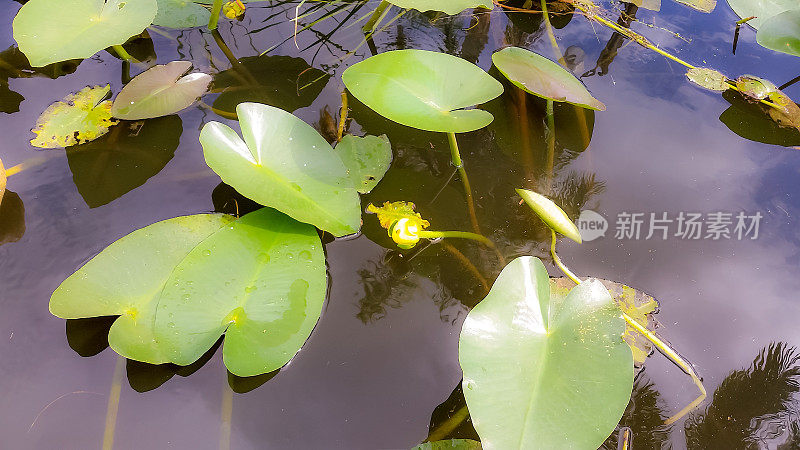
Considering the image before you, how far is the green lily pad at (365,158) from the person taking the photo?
120cm

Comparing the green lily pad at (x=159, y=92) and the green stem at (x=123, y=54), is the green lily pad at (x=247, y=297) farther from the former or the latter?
the green stem at (x=123, y=54)

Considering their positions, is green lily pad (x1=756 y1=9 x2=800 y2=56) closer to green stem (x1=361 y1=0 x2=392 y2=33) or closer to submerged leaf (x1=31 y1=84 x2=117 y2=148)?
green stem (x1=361 y1=0 x2=392 y2=33)

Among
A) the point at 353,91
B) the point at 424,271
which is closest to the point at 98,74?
the point at 353,91

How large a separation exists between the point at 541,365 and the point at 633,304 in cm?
36

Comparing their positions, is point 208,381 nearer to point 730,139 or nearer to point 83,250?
point 83,250

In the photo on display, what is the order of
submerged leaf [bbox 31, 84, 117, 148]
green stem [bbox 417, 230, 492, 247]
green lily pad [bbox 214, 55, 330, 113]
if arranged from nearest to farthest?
green stem [bbox 417, 230, 492, 247]
submerged leaf [bbox 31, 84, 117, 148]
green lily pad [bbox 214, 55, 330, 113]

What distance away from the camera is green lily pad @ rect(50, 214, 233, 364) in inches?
36.7

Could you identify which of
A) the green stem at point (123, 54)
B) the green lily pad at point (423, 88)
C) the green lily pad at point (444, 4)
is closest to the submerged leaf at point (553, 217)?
Result: the green lily pad at point (423, 88)

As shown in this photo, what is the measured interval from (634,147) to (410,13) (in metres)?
0.84

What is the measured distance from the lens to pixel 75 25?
4.09 feet

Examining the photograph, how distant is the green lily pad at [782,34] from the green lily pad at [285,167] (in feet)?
4.45

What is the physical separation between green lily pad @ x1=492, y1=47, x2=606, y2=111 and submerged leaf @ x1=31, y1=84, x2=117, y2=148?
3.41 feet

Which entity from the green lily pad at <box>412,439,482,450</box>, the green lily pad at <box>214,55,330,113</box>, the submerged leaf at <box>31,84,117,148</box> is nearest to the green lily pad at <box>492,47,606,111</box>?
the green lily pad at <box>214,55,330,113</box>

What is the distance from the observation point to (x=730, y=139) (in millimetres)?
1412
